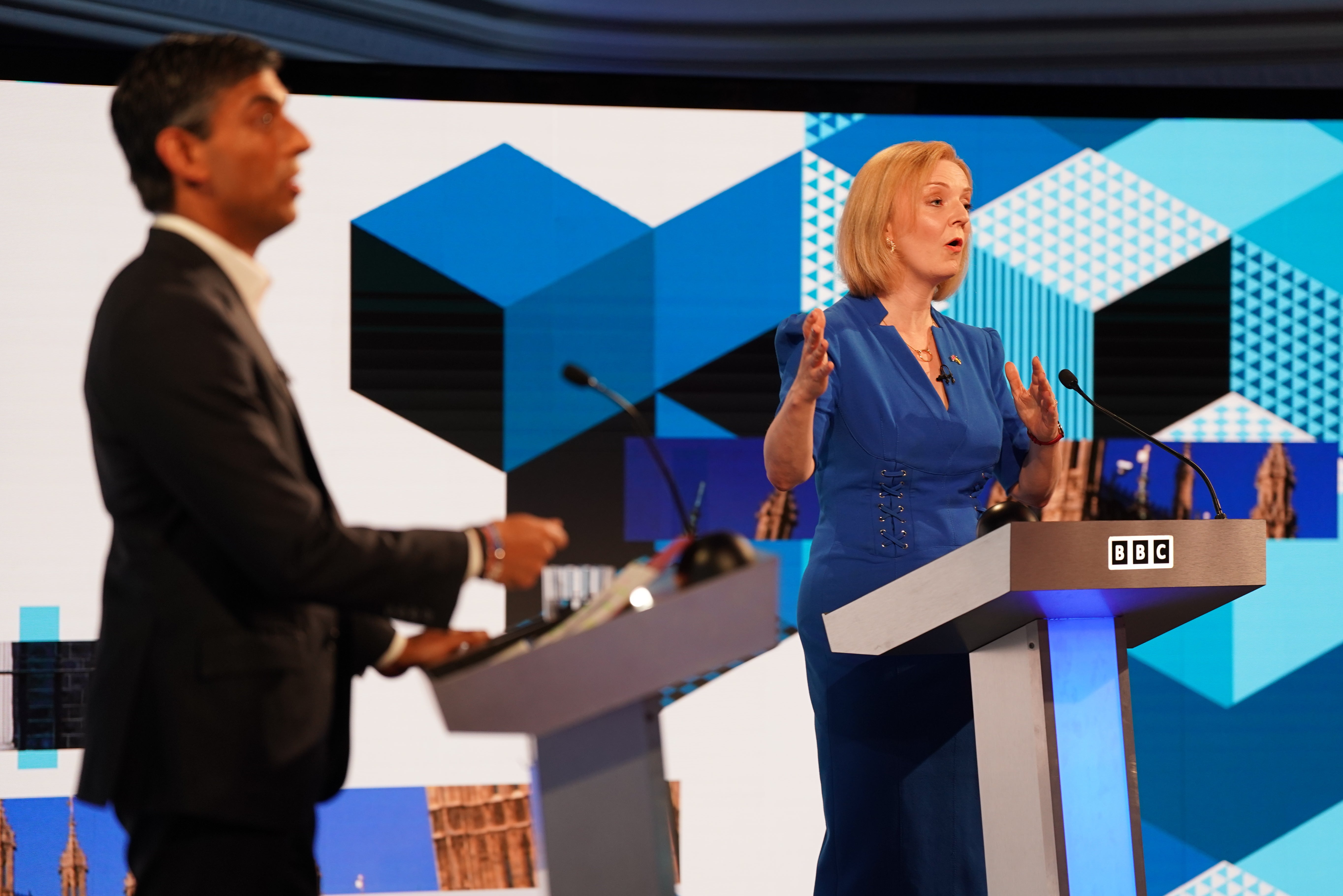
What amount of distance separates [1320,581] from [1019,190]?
5.03ft

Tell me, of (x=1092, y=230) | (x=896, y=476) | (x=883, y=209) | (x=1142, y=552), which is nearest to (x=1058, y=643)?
(x=1142, y=552)

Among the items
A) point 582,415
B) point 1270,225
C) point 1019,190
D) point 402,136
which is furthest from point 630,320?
point 1270,225

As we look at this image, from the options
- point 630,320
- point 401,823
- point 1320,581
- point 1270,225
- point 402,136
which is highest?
point 402,136

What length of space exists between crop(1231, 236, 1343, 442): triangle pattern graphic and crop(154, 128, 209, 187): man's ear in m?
3.32

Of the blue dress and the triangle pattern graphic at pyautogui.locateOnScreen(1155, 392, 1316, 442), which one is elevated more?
the triangle pattern graphic at pyautogui.locateOnScreen(1155, 392, 1316, 442)

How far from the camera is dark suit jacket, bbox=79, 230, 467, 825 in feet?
3.97

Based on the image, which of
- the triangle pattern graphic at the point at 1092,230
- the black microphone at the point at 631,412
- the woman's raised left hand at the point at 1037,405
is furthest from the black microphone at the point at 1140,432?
the triangle pattern graphic at the point at 1092,230

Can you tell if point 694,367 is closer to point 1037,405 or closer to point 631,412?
point 1037,405

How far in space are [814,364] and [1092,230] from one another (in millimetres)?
1968

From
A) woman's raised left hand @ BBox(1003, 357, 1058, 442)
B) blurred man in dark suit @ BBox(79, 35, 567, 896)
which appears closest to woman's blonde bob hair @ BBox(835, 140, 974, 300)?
woman's raised left hand @ BBox(1003, 357, 1058, 442)

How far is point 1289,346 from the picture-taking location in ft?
12.4

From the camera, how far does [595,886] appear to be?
1.36 metres

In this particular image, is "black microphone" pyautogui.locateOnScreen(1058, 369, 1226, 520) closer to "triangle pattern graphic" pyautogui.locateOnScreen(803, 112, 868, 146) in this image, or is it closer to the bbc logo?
the bbc logo

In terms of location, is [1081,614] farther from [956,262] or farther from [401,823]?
[401,823]
